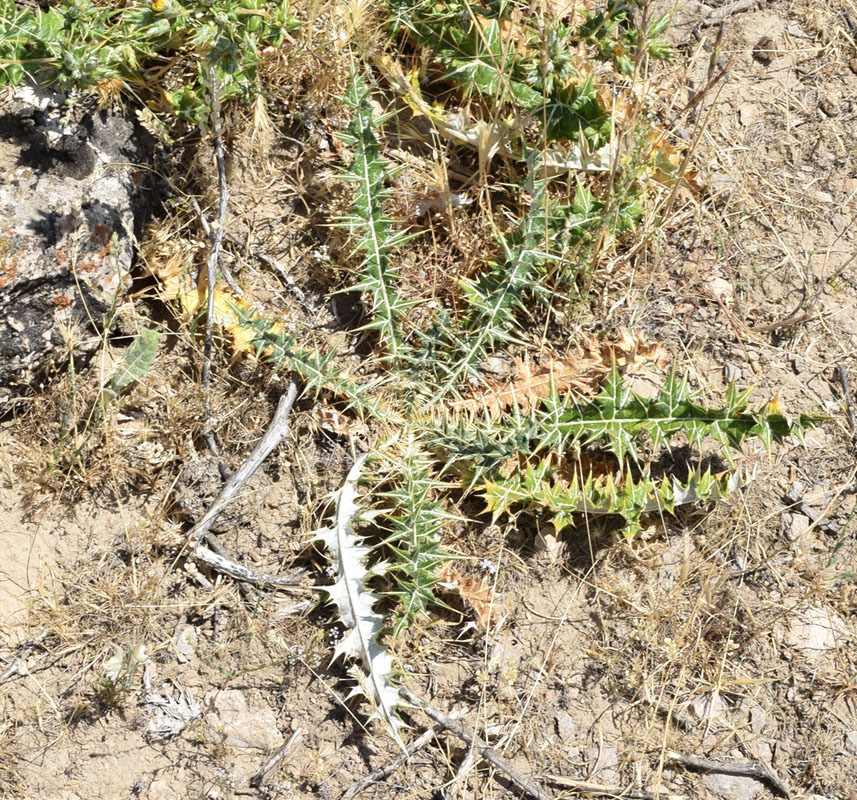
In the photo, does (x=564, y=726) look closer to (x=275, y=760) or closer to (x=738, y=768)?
(x=738, y=768)

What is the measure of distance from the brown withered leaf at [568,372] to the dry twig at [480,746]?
3.15 ft

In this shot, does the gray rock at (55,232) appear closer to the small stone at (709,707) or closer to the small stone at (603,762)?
the small stone at (603,762)

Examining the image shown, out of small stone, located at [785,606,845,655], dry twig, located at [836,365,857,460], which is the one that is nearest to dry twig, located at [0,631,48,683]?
small stone, located at [785,606,845,655]

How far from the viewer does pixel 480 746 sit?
2.62 metres

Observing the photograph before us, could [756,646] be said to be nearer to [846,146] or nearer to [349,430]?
[349,430]

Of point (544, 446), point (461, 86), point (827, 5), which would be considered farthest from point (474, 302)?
point (827, 5)

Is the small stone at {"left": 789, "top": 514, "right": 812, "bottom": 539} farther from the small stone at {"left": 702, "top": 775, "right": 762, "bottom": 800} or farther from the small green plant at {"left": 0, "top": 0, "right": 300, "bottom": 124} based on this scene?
the small green plant at {"left": 0, "top": 0, "right": 300, "bottom": 124}

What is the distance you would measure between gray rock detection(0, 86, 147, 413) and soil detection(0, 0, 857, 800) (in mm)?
224

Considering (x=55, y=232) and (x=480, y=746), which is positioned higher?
(x=55, y=232)

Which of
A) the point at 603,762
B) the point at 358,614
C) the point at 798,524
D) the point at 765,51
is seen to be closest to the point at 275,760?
the point at 358,614

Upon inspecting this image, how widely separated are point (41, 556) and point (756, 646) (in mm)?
2399

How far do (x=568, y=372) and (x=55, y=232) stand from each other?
1770 millimetres

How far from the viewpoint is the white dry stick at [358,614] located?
99.9 inches

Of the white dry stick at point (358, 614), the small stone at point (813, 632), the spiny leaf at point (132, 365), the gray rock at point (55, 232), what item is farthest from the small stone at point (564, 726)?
the gray rock at point (55, 232)
